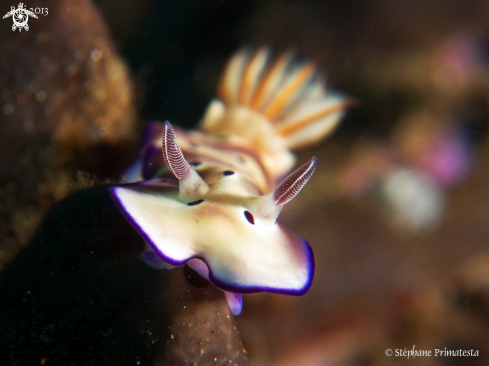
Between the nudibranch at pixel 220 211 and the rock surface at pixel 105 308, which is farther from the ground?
the nudibranch at pixel 220 211

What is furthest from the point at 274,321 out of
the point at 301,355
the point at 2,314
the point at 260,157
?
the point at 2,314

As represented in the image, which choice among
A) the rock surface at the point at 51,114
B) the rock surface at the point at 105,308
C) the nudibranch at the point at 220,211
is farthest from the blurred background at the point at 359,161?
the rock surface at the point at 105,308

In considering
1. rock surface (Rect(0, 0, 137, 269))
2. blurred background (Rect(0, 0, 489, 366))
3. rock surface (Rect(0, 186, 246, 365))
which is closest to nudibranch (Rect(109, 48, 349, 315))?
rock surface (Rect(0, 186, 246, 365))

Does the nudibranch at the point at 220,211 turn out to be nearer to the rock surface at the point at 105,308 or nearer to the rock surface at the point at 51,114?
the rock surface at the point at 105,308

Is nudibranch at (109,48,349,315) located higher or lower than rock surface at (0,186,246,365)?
higher

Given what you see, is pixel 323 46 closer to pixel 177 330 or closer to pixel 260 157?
pixel 260 157

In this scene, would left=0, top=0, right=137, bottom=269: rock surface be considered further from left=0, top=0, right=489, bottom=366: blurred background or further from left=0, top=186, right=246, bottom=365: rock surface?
left=0, top=186, right=246, bottom=365: rock surface
